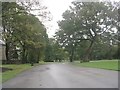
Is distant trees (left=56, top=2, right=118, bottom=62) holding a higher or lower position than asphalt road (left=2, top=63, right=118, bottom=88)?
higher

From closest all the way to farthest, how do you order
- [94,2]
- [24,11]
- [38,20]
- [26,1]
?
[26,1] < [24,11] < [38,20] < [94,2]

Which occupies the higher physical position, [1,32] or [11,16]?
[11,16]

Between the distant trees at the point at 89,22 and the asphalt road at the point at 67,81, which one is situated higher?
the distant trees at the point at 89,22

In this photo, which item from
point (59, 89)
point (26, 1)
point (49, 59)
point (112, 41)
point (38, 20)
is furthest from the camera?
point (49, 59)

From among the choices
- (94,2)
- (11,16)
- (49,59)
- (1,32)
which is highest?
(94,2)

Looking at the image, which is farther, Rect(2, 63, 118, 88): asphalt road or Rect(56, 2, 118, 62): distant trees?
Rect(56, 2, 118, 62): distant trees

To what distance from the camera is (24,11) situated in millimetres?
32375

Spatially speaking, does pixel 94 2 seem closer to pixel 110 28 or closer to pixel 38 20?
pixel 110 28

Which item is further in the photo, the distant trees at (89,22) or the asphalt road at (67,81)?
the distant trees at (89,22)

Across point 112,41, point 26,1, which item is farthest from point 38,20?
point 112,41

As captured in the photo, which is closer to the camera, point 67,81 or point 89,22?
point 67,81

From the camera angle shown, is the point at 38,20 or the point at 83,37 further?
the point at 83,37

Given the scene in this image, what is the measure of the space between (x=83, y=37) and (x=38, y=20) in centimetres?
3673

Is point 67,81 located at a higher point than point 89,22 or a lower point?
lower
